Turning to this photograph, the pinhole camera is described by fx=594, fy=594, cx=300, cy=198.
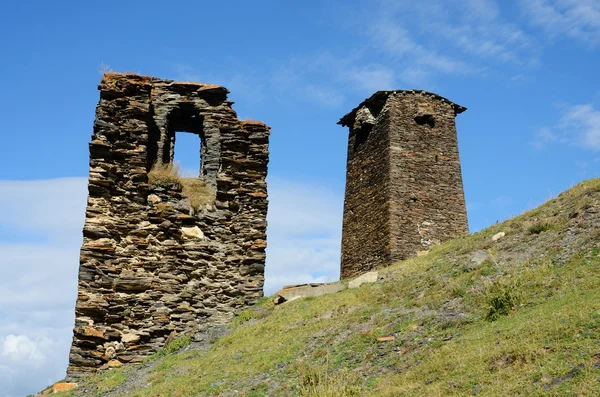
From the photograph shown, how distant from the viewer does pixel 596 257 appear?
35.2ft

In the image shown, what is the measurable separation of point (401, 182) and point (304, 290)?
38.1 ft

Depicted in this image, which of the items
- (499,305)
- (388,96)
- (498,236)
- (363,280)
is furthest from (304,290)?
(388,96)

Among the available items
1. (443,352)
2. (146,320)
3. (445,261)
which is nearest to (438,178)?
(445,261)

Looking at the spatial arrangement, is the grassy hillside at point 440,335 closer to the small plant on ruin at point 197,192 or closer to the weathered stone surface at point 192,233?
the weathered stone surface at point 192,233

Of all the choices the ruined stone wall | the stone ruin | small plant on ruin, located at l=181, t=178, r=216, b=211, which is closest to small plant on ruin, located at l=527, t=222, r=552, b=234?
the stone ruin

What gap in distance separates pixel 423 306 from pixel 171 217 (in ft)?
22.2

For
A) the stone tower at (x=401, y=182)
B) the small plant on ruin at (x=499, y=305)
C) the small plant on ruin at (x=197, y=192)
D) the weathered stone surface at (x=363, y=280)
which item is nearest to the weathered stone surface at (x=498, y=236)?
the weathered stone surface at (x=363, y=280)

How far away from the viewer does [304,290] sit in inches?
602

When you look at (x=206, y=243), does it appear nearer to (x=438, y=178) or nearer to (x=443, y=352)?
(x=443, y=352)

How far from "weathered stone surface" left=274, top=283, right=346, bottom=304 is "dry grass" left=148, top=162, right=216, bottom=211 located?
2982 mm

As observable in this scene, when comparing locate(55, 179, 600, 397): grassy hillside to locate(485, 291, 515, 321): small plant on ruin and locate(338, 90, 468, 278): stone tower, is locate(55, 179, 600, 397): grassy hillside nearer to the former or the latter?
locate(485, 291, 515, 321): small plant on ruin

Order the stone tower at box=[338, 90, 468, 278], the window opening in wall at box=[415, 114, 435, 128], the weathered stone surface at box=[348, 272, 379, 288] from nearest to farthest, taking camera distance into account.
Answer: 1. the weathered stone surface at box=[348, 272, 379, 288]
2. the stone tower at box=[338, 90, 468, 278]
3. the window opening in wall at box=[415, 114, 435, 128]

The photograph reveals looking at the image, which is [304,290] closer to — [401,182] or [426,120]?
[401,182]

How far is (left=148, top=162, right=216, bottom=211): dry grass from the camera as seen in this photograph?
14984 millimetres
